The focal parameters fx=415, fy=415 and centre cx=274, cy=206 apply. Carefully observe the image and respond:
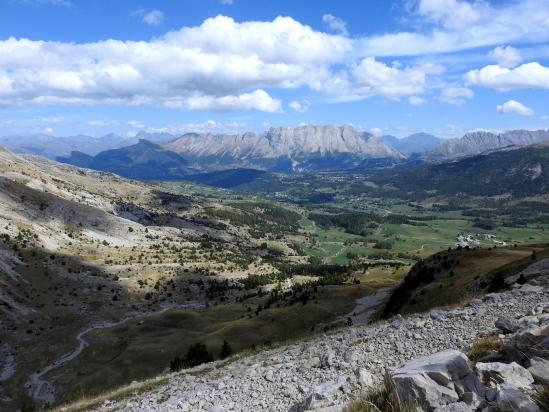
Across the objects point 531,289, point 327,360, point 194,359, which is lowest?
point 194,359

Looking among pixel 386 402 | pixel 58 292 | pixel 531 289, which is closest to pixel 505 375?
pixel 386 402

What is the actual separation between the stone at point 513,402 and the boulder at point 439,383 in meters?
1.41

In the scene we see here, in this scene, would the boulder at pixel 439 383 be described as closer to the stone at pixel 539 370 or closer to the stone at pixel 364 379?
the stone at pixel 539 370

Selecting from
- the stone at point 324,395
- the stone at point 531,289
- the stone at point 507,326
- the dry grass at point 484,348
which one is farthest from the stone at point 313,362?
the stone at point 531,289

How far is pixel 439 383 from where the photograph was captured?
1154 centimetres

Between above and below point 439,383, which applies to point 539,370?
above

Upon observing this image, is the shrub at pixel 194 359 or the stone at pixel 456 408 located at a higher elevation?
the stone at pixel 456 408

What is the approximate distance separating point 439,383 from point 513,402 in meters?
3.18

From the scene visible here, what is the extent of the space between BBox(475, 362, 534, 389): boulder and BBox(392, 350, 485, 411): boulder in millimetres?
255

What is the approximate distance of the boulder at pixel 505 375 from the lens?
10.5m

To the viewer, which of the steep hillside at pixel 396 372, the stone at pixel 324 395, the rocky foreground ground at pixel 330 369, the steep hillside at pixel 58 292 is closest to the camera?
the steep hillside at pixel 396 372

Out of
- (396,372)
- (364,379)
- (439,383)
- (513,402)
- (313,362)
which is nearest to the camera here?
(513,402)

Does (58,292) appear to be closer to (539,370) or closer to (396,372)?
(396,372)

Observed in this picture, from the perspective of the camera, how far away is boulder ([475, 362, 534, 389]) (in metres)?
10.5
